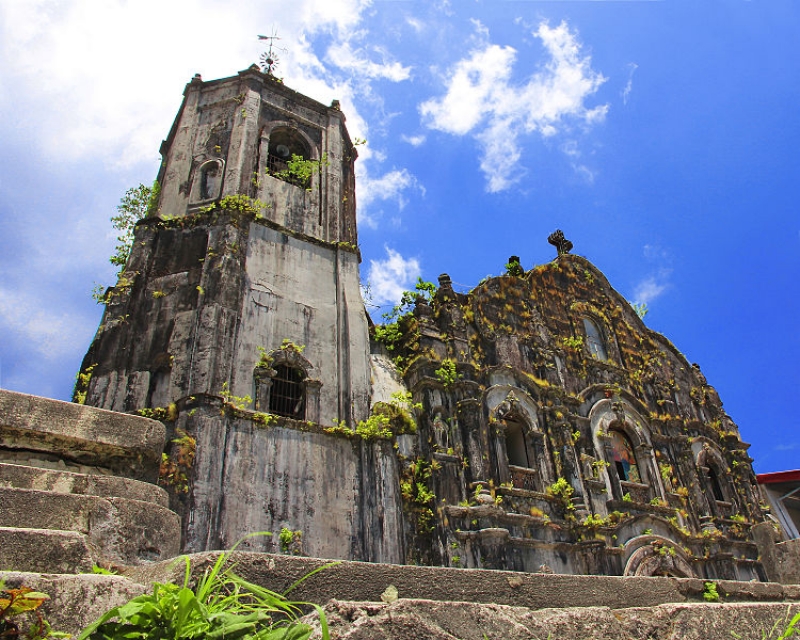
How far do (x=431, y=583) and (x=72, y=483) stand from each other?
7.41 feet

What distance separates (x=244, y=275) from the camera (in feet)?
39.7

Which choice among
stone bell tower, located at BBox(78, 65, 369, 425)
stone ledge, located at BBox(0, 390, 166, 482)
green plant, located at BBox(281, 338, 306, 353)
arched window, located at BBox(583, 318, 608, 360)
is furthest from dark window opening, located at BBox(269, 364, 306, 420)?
arched window, located at BBox(583, 318, 608, 360)

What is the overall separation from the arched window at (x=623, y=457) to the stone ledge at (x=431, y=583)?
37.6 feet

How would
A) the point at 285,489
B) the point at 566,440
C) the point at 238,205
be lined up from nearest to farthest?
the point at 285,489, the point at 238,205, the point at 566,440

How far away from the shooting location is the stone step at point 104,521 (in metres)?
3.13

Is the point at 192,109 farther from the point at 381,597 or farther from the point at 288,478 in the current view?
the point at 381,597

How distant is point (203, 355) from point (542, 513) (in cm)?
727

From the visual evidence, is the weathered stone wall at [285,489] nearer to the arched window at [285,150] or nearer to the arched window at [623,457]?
the arched window at [285,150]

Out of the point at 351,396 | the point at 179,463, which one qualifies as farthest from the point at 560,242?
the point at 179,463

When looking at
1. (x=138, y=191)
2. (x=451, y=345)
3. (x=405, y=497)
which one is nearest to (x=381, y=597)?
(x=405, y=497)

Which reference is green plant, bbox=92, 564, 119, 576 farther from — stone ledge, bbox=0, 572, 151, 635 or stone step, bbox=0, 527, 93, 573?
stone ledge, bbox=0, 572, 151, 635

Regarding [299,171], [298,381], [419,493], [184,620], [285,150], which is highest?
[285,150]

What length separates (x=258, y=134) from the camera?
14570 millimetres

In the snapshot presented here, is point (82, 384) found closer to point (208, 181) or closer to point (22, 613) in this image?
point (208, 181)
